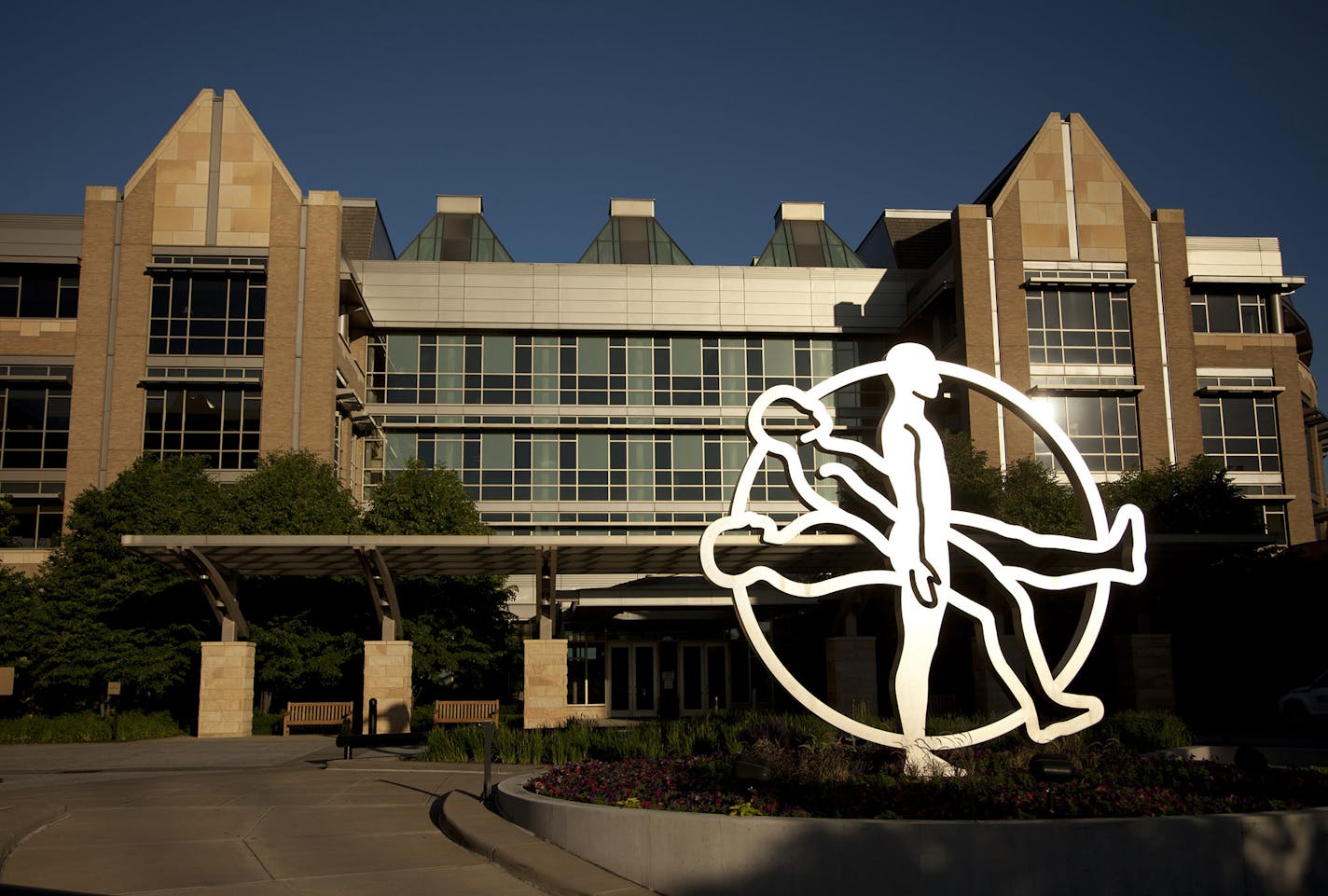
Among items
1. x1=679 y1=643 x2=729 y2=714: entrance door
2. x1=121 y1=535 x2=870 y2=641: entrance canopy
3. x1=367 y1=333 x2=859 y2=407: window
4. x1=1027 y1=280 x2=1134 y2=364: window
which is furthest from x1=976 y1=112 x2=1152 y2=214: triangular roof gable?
x1=121 y1=535 x2=870 y2=641: entrance canopy

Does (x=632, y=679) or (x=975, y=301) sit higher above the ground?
(x=975, y=301)

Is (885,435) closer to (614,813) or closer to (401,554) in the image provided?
(614,813)

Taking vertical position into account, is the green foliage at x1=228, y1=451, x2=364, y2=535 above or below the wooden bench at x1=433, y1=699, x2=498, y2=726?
above

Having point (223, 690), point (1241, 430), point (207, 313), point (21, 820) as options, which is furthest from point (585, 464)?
point (21, 820)

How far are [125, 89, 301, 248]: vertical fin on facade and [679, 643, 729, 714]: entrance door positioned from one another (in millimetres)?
21305

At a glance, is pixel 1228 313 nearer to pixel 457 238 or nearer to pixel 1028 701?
pixel 457 238

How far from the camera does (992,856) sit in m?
8.53

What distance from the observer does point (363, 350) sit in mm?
49000

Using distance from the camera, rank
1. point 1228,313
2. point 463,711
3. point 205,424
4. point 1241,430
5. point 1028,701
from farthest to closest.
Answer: point 1228,313 → point 1241,430 → point 205,424 → point 463,711 → point 1028,701

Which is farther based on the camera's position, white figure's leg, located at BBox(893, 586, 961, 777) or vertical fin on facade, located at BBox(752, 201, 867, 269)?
vertical fin on facade, located at BBox(752, 201, 867, 269)

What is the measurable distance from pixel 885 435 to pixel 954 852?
5.24 metres

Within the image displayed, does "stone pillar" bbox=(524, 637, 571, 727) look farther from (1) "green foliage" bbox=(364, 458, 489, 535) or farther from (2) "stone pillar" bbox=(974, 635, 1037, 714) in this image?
(2) "stone pillar" bbox=(974, 635, 1037, 714)

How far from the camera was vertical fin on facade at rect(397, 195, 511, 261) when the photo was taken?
54844mm

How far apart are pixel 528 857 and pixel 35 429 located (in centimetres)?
3854
